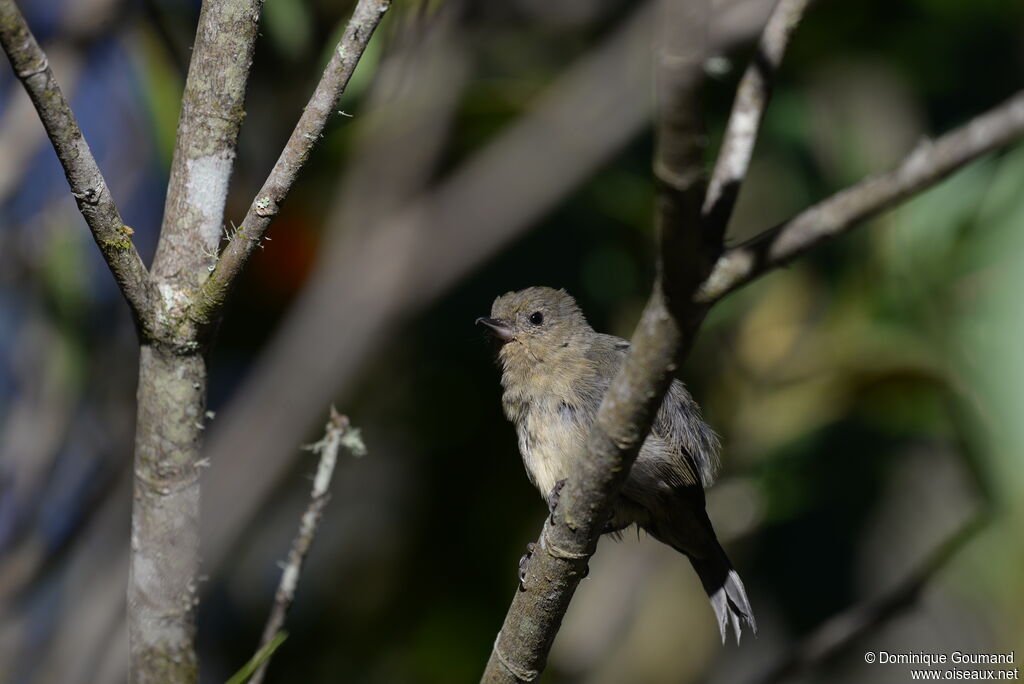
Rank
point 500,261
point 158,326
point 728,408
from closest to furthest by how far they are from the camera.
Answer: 1. point 158,326
2. point 728,408
3. point 500,261

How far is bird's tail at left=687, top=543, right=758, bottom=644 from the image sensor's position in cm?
362

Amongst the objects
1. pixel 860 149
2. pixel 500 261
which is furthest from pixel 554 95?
pixel 860 149

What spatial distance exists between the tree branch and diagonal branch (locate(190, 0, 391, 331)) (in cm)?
86

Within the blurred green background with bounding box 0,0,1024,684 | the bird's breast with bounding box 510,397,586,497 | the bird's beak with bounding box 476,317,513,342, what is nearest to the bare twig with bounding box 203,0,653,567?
the blurred green background with bounding box 0,0,1024,684

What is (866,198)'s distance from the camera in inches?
56.7

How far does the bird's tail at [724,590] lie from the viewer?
362 cm

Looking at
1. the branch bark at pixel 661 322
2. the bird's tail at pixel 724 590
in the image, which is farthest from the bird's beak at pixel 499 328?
the branch bark at pixel 661 322

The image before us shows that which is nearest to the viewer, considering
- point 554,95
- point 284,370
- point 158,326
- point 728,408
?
point 158,326

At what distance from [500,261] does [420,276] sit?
59.5 inches

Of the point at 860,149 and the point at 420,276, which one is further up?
the point at 860,149

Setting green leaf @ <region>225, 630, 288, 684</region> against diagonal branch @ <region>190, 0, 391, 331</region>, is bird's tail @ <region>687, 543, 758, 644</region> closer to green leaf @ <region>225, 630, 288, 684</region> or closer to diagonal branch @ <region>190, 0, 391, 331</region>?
green leaf @ <region>225, 630, 288, 684</region>

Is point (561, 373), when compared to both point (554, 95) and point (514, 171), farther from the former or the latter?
point (554, 95)

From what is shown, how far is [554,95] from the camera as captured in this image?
4.32 metres

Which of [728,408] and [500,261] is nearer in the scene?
[728,408]
